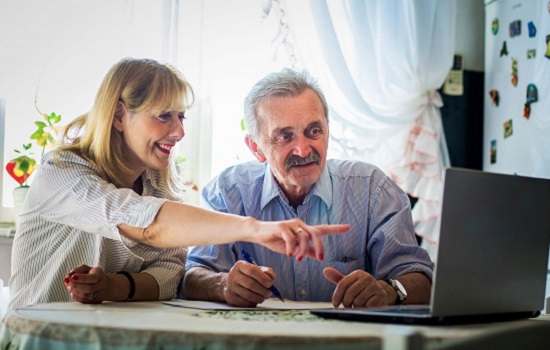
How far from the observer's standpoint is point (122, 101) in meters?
1.77

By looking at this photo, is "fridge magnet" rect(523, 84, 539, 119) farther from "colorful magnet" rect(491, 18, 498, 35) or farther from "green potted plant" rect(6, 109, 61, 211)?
"green potted plant" rect(6, 109, 61, 211)

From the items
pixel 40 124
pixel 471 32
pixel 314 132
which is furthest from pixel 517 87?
pixel 40 124

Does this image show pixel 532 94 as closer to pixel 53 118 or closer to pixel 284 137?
pixel 284 137

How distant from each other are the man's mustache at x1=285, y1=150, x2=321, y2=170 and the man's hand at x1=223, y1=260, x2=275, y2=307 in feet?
1.62

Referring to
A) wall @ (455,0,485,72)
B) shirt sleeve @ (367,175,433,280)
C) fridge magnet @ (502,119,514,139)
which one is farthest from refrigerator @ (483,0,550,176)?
shirt sleeve @ (367,175,433,280)

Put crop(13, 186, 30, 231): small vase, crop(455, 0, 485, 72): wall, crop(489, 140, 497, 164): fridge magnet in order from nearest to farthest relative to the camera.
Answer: crop(13, 186, 30, 231): small vase
crop(489, 140, 497, 164): fridge magnet
crop(455, 0, 485, 72): wall

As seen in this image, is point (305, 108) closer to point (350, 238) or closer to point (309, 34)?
point (350, 238)

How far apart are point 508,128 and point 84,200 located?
2143 millimetres

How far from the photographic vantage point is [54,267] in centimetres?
165

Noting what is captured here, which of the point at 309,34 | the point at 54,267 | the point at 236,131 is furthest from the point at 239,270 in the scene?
the point at 309,34

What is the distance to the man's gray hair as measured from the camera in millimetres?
2041

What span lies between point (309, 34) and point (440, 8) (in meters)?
0.65

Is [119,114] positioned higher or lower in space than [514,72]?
lower

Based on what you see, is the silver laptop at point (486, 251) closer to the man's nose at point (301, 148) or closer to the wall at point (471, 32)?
the man's nose at point (301, 148)
